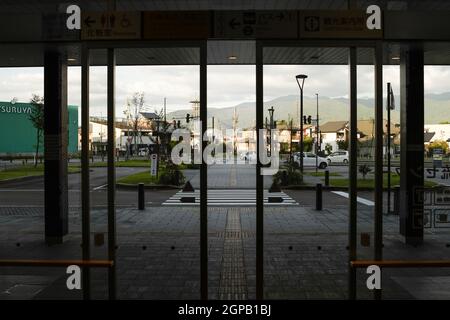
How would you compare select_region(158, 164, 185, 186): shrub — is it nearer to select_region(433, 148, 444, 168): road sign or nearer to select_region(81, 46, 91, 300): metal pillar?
select_region(433, 148, 444, 168): road sign

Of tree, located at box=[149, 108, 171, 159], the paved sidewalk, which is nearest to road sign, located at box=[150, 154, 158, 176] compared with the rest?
tree, located at box=[149, 108, 171, 159]

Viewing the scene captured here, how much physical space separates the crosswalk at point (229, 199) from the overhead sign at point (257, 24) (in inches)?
435

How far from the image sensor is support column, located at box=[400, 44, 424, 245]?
8.60 meters

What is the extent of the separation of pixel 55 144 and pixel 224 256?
392 centimetres

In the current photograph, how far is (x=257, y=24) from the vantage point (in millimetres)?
4652

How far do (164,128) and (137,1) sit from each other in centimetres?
1768

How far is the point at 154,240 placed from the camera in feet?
29.8

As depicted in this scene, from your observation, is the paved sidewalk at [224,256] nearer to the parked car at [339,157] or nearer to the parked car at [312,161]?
the parked car at [312,161]

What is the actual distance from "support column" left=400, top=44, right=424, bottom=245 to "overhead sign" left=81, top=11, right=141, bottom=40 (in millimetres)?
5895

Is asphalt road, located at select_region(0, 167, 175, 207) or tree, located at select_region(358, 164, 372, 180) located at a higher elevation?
tree, located at select_region(358, 164, 372, 180)

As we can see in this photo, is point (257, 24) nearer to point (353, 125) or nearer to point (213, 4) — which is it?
point (353, 125)

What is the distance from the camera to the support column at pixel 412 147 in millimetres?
8602
